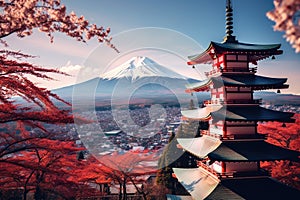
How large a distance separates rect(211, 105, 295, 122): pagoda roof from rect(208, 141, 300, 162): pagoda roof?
3.56 feet

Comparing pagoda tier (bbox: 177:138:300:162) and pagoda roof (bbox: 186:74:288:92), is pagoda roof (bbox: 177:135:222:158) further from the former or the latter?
pagoda roof (bbox: 186:74:288:92)

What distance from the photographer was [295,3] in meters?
1.42

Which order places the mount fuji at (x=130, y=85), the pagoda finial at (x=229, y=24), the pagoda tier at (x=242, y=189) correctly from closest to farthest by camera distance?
the pagoda tier at (x=242, y=189) → the pagoda finial at (x=229, y=24) → the mount fuji at (x=130, y=85)

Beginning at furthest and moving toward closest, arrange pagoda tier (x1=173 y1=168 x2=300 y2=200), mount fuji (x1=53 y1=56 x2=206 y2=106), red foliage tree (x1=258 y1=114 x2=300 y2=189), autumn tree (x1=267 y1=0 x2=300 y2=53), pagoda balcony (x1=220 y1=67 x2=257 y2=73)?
mount fuji (x1=53 y1=56 x2=206 y2=106), red foliage tree (x1=258 y1=114 x2=300 y2=189), pagoda balcony (x1=220 y1=67 x2=257 y2=73), pagoda tier (x1=173 y1=168 x2=300 y2=200), autumn tree (x1=267 y1=0 x2=300 y2=53)

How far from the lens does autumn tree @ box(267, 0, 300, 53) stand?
56.1 inches

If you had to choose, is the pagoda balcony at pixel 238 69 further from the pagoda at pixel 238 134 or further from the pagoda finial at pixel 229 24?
the pagoda finial at pixel 229 24

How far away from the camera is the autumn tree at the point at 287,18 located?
4.67ft

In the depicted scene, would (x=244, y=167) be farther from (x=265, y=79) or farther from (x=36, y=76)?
(x=36, y=76)

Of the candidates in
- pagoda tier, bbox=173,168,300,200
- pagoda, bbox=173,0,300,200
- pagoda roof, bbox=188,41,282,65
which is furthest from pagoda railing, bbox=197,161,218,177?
pagoda roof, bbox=188,41,282,65

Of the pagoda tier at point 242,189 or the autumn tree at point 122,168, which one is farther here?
the autumn tree at point 122,168

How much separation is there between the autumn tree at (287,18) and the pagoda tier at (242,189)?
23.9ft

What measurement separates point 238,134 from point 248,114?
877 mm

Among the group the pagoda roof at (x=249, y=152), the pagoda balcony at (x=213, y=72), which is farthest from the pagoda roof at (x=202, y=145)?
the pagoda balcony at (x=213, y=72)

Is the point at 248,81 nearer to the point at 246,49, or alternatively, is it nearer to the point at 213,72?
the point at 246,49
